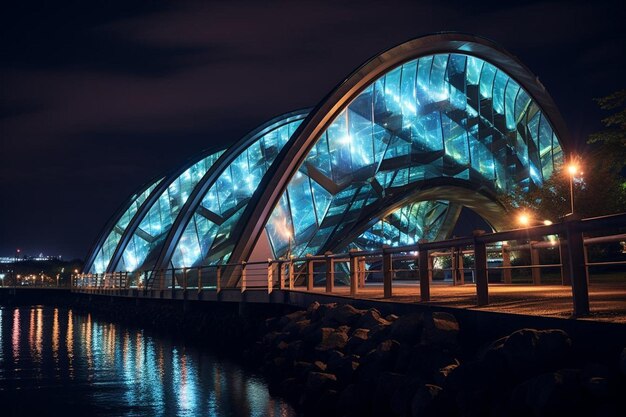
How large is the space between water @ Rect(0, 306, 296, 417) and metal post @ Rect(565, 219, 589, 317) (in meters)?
5.34

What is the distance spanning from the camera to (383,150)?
33906mm

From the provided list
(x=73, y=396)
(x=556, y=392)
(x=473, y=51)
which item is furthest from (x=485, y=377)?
(x=473, y=51)

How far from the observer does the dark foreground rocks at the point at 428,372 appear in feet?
19.3

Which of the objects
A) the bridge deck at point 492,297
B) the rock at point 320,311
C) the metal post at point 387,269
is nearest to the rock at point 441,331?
the bridge deck at point 492,297

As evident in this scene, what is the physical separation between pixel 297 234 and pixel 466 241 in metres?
21.0

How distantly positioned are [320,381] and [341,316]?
A: 2414mm

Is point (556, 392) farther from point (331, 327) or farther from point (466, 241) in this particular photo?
point (331, 327)

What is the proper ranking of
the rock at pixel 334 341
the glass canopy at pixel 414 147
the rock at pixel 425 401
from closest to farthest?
the rock at pixel 425 401
the rock at pixel 334 341
the glass canopy at pixel 414 147

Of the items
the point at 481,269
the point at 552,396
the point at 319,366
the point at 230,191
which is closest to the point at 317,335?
the point at 319,366

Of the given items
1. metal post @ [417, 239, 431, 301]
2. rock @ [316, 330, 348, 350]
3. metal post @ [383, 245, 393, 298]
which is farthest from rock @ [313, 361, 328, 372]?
metal post @ [383, 245, 393, 298]

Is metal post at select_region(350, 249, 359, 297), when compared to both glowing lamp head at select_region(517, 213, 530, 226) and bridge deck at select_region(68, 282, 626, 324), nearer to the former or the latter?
bridge deck at select_region(68, 282, 626, 324)

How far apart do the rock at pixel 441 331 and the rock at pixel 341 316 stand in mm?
3674

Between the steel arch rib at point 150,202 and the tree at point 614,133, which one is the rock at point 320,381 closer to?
the tree at point 614,133

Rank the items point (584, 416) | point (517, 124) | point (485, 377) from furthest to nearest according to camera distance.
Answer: point (517, 124) → point (485, 377) → point (584, 416)
